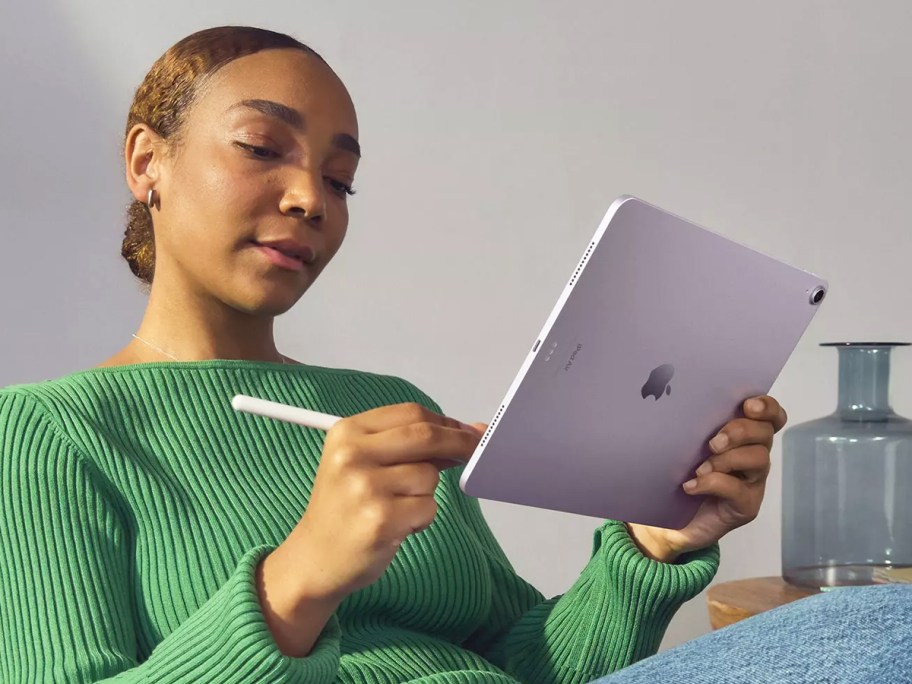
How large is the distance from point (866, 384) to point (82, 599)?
104 centimetres

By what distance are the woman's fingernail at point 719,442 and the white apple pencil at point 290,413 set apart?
0.33 m

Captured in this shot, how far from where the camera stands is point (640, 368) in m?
0.82

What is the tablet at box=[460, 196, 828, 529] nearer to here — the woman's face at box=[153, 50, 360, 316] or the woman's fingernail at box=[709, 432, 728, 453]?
the woman's fingernail at box=[709, 432, 728, 453]

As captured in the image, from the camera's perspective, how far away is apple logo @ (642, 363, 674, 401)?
84cm

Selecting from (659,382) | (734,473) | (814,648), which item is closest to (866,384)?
(734,473)

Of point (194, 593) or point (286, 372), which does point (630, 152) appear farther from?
point (194, 593)

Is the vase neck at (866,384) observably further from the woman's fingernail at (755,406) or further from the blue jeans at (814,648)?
the blue jeans at (814,648)

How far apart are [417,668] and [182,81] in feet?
1.80

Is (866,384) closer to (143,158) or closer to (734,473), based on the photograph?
(734,473)

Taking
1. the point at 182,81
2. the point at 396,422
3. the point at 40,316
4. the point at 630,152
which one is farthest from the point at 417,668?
the point at 630,152

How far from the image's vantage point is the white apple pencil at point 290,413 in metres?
0.74

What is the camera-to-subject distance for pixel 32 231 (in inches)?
62.2

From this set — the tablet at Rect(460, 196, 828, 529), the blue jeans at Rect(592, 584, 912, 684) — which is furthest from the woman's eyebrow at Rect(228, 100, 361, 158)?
the blue jeans at Rect(592, 584, 912, 684)

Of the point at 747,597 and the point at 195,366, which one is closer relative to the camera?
the point at 195,366
